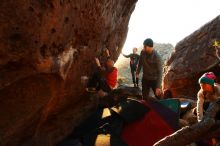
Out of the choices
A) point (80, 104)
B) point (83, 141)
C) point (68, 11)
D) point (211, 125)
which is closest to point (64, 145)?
point (83, 141)

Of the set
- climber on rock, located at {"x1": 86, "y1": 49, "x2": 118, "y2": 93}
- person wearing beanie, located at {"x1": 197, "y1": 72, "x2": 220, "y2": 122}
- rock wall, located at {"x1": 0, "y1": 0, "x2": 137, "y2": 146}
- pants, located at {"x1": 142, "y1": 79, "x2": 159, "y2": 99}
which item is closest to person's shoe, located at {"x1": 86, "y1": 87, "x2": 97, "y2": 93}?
climber on rock, located at {"x1": 86, "y1": 49, "x2": 118, "y2": 93}

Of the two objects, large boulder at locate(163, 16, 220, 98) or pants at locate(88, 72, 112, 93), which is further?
large boulder at locate(163, 16, 220, 98)

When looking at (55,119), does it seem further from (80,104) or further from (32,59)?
(32,59)

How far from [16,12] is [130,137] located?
5.19m

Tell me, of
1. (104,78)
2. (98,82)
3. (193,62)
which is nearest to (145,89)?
(104,78)

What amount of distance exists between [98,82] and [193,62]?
8.05m

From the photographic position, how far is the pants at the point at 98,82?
12.9 meters

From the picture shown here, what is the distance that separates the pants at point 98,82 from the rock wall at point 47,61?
36cm

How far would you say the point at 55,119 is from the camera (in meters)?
12.0

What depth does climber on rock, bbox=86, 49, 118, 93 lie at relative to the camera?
12.9 metres

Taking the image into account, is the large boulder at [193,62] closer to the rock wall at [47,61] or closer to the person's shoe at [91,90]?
the rock wall at [47,61]

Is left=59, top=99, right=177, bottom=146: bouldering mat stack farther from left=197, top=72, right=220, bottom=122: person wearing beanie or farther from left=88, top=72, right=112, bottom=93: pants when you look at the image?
left=197, top=72, right=220, bottom=122: person wearing beanie

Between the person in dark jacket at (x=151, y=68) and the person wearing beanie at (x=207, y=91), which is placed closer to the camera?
the person wearing beanie at (x=207, y=91)

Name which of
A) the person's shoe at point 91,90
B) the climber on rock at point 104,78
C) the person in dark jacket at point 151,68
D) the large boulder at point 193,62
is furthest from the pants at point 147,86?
the large boulder at point 193,62
